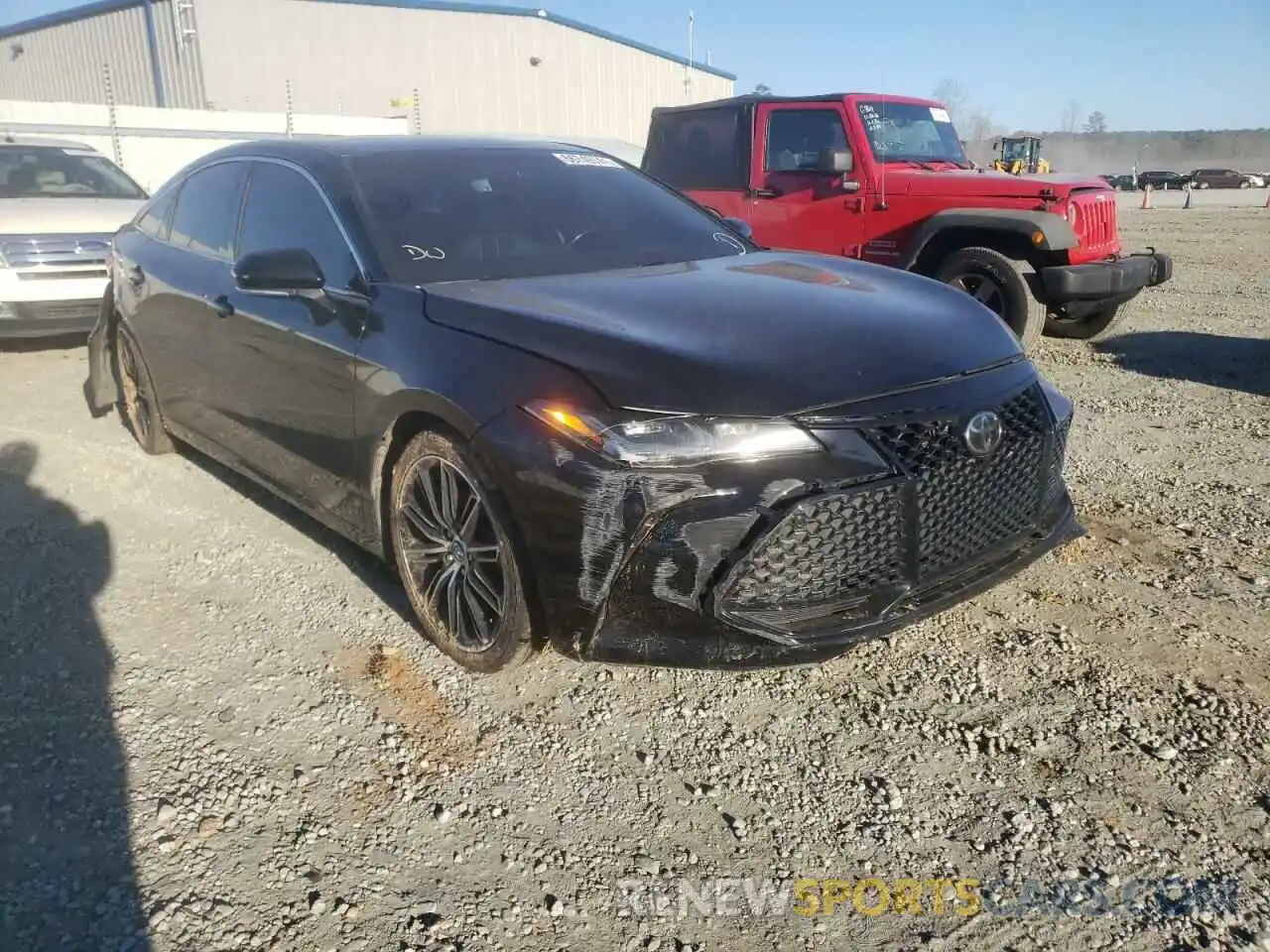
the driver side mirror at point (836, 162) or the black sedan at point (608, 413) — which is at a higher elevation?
the driver side mirror at point (836, 162)

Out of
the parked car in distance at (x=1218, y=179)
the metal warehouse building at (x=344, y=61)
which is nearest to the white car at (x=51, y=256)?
the metal warehouse building at (x=344, y=61)

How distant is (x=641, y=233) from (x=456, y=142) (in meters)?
0.86

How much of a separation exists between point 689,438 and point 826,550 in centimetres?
44

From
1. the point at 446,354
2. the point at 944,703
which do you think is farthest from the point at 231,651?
the point at 944,703

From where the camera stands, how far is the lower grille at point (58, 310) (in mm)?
7375

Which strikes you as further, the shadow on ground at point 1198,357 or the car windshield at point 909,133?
the car windshield at point 909,133

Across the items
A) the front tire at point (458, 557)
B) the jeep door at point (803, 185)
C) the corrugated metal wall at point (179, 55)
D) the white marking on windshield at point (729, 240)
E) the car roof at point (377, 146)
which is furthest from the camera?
the corrugated metal wall at point (179, 55)

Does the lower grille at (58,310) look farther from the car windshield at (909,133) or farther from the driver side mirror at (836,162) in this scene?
the car windshield at (909,133)

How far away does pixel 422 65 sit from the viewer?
32500mm

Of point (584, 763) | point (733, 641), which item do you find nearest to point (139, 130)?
point (584, 763)

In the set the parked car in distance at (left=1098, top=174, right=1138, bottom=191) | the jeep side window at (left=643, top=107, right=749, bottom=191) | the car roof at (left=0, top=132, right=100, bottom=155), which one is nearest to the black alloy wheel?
the jeep side window at (left=643, top=107, right=749, bottom=191)

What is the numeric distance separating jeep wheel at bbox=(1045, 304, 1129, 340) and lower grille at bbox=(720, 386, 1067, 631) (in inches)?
229

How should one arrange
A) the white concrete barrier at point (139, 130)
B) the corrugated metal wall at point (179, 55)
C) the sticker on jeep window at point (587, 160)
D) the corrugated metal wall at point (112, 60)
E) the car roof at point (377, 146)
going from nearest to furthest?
the car roof at point (377, 146), the sticker on jeep window at point (587, 160), the white concrete barrier at point (139, 130), the corrugated metal wall at point (179, 55), the corrugated metal wall at point (112, 60)

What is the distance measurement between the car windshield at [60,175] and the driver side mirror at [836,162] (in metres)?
6.11
